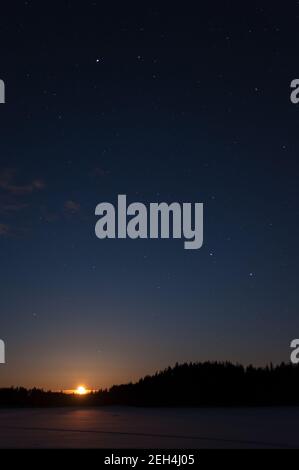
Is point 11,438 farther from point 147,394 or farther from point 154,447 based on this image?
point 147,394

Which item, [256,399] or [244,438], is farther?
[256,399]

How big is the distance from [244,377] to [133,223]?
413 ft

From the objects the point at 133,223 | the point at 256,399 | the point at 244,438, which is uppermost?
the point at 133,223

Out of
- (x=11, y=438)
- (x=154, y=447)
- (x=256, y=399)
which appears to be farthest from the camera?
(x=256, y=399)

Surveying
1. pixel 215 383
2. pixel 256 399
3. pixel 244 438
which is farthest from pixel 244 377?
pixel 244 438

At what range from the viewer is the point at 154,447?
18.1m

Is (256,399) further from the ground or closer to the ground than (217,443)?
closer to the ground

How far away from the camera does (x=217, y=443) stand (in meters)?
19.9
